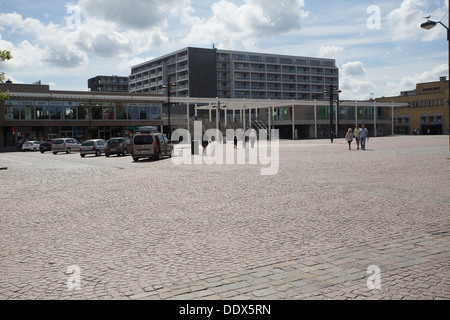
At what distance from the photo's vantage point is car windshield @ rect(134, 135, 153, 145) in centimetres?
2513

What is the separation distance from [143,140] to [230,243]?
20034mm

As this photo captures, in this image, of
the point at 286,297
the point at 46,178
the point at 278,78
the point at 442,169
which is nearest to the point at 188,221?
the point at 286,297

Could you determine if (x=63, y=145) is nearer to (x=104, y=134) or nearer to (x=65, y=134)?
(x=65, y=134)

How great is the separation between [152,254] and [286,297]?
83.3 inches

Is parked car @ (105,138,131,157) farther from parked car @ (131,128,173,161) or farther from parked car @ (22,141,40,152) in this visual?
parked car @ (22,141,40,152)

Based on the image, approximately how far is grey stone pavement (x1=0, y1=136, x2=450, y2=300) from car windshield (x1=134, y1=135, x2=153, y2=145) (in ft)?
45.1

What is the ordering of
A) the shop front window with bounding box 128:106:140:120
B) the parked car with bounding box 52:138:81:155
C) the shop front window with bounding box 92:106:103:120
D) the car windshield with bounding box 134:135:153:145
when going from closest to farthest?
the car windshield with bounding box 134:135:153:145, the parked car with bounding box 52:138:81:155, the shop front window with bounding box 92:106:103:120, the shop front window with bounding box 128:106:140:120

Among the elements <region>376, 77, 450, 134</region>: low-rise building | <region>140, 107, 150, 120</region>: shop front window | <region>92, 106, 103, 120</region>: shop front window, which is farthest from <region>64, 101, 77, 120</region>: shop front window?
<region>376, 77, 450, 134</region>: low-rise building

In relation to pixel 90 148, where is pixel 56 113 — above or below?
above

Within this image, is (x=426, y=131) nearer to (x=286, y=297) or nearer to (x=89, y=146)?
(x=89, y=146)

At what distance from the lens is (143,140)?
25234 mm

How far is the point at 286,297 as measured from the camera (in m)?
3.97

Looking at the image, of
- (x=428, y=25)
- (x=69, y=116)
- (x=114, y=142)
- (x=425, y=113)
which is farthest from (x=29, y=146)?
(x=425, y=113)
